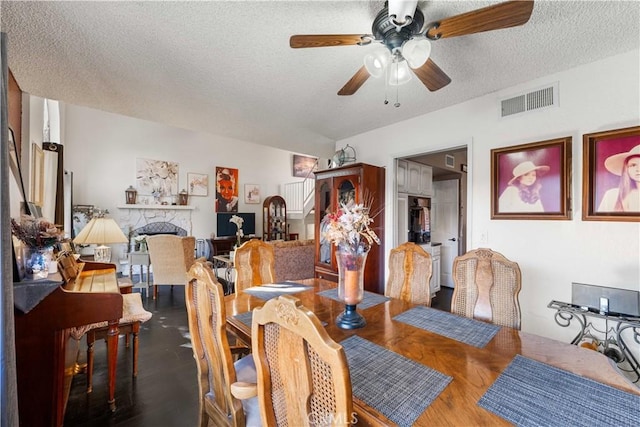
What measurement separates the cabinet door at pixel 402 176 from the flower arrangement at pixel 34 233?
341 cm

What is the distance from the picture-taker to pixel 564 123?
2242 millimetres

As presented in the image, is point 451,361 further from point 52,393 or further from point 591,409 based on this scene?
point 52,393

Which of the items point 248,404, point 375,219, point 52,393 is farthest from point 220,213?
point 248,404

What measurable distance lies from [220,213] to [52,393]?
6040 mm

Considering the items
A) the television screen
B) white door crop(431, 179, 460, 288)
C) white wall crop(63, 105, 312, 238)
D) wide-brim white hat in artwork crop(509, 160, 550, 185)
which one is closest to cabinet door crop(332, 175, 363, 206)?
wide-brim white hat in artwork crop(509, 160, 550, 185)

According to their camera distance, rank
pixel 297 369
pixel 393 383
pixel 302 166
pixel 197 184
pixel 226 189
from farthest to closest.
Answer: pixel 302 166, pixel 226 189, pixel 197 184, pixel 393 383, pixel 297 369

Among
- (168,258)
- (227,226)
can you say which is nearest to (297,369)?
(168,258)

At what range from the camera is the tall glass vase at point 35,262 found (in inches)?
62.1

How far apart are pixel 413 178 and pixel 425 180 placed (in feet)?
1.37

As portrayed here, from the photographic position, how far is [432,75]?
176 centimetres

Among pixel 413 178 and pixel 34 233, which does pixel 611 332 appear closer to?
pixel 413 178

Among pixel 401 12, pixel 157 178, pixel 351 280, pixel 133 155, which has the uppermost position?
pixel 133 155

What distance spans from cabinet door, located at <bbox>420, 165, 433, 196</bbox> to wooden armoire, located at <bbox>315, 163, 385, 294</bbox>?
1.00 metres

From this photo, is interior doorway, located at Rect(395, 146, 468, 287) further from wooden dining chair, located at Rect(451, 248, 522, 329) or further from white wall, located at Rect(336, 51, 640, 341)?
wooden dining chair, located at Rect(451, 248, 522, 329)
